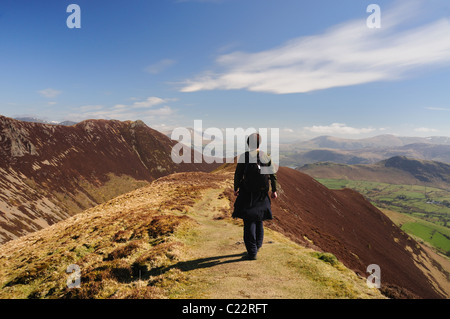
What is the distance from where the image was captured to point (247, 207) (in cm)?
909

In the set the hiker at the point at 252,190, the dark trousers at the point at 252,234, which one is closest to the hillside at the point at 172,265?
the dark trousers at the point at 252,234

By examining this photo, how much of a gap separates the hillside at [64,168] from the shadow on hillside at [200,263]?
3020 inches

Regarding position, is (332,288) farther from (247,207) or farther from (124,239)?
(124,239)

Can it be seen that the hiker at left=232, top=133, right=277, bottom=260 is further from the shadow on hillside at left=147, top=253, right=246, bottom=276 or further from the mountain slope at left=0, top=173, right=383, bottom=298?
the mountain slope at left=0, top=173, right=383, bottom=298

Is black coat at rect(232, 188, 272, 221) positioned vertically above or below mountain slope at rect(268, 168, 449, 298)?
above

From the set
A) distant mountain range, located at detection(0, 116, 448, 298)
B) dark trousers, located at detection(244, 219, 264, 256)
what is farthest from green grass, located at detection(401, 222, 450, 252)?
dark trousers, located at detection(244, 219, 264, 256)

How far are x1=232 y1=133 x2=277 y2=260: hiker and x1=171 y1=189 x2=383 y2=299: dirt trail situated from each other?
1.08 meters

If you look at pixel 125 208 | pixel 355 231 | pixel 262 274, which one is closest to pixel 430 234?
pixel 355 231

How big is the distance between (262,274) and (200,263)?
291 centimetres

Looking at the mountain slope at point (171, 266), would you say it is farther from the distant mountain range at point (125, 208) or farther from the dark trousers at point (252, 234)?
the dark trousers at point (252, 234)

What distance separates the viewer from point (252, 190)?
9141 millimetres

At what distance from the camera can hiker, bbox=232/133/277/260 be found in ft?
29.8

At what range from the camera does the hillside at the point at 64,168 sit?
255 ft

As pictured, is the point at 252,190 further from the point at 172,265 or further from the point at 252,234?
the point at 172,265
